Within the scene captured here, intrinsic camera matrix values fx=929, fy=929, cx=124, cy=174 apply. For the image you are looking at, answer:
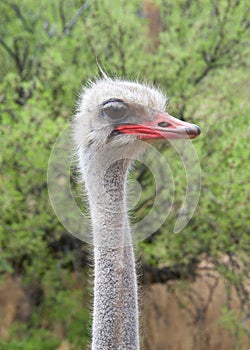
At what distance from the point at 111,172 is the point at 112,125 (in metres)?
0.14

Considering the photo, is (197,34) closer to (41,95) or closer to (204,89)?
(204,89)

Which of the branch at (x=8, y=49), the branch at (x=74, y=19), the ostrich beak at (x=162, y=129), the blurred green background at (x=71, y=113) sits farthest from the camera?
the branch at (x=8, y=49)

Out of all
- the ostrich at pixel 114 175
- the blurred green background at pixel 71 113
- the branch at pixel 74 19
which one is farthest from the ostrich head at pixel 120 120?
the branch at pixel 74 19

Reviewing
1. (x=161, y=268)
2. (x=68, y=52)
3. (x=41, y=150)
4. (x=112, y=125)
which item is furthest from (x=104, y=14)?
(x=112, y=125)

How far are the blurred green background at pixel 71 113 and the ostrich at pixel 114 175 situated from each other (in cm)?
284

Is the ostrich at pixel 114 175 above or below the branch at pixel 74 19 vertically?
below

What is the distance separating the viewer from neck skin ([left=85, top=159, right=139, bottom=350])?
269 centimetres

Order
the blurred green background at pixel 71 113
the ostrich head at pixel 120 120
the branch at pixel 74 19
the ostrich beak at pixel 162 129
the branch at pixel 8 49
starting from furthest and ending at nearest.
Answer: the branch at pixel 8 49
the branch at pixel 74 19
the blurred green background at pixel 71 113
the ostrich head at pixel 120 120
the ostrich beak at pixel 162 129

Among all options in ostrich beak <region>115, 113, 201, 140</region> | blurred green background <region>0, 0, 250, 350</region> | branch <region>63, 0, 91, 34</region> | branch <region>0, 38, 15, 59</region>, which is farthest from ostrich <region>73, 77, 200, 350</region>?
branch <region>0, 38, 15, 59</region>

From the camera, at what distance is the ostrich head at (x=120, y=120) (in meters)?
2.73

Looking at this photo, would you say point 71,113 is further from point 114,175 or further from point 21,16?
point 114,175

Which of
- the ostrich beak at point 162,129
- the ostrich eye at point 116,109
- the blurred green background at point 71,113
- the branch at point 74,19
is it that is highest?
the branch at point 74,19

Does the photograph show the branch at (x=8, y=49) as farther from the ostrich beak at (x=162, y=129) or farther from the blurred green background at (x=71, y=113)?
the ostrich beak at (x=162, y=129)

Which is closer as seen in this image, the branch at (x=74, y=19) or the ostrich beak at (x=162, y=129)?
the ostrich beak at (x=162, y=129)
